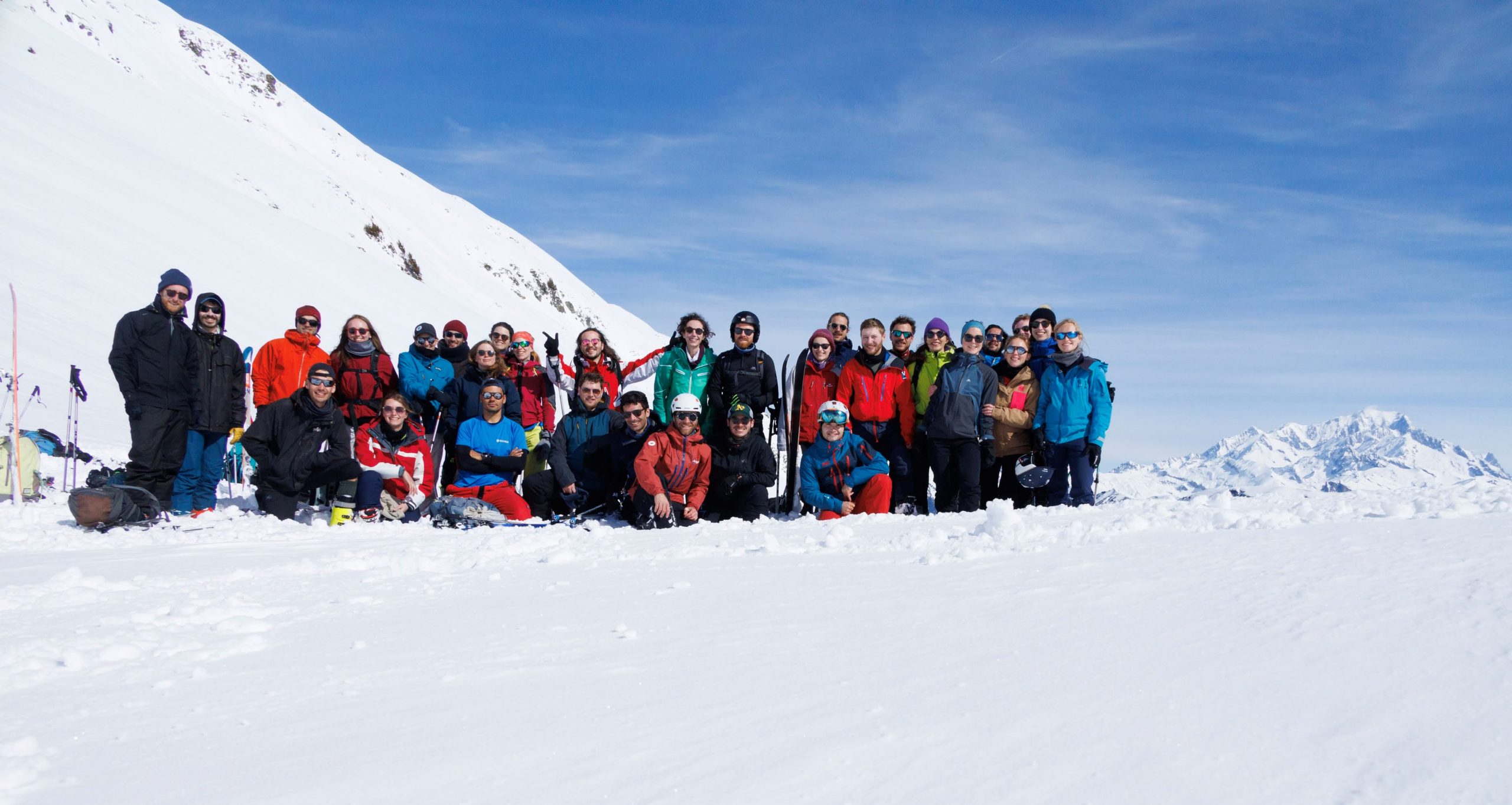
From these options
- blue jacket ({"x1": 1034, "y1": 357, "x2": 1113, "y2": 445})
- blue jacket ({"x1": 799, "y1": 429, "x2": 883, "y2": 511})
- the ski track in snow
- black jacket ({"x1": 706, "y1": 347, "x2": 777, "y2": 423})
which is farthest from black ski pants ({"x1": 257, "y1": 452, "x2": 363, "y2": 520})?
blue jacket ({"x1": 1034, "y1": 357, "x2": 1113, "y2": 445})

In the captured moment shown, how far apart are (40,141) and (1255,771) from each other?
27.2 meters

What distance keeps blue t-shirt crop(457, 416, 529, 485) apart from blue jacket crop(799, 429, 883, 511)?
239 centimetres

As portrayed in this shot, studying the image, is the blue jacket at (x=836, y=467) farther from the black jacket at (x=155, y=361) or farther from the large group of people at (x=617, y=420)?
the black jacket at (x=155, y=361)

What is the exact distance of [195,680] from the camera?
252 cm

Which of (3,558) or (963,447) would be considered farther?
(963,447)

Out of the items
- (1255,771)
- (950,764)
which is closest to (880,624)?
(950,764)

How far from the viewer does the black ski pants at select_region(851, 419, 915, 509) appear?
7.19 m

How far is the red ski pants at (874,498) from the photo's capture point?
21.9 feet

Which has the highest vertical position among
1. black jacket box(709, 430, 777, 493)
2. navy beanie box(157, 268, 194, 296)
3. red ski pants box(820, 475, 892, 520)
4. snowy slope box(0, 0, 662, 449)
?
snowy slope box(0, 0, 662, 449)

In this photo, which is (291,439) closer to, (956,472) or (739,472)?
(739,472)

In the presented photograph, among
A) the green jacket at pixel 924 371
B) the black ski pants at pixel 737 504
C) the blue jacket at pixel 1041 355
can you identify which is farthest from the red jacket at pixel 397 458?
the blue jacket at pixel 1041 355

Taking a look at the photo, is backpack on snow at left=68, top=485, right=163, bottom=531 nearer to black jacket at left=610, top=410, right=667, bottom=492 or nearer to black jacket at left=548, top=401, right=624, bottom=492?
black jacket at left=548, top=401, right=624, bottom=492

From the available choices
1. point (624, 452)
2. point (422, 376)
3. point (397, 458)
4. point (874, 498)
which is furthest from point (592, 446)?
point (874, 498)

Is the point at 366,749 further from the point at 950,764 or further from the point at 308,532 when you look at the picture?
the point at 308,532
